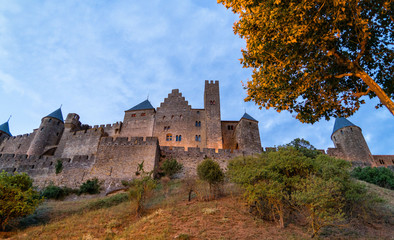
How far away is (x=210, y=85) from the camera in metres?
41.1

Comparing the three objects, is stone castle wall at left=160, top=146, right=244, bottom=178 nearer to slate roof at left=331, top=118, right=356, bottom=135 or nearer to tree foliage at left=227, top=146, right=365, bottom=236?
tree foliage at left=227, top=146, right=365, bottom=236

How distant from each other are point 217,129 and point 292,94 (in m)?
28.0

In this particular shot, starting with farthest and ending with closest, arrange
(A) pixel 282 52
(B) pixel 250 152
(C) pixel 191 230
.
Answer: (B) pixel 250 152 → (C) pixel 191 230 → (A) pixel 282 52

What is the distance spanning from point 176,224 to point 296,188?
23.3 ft

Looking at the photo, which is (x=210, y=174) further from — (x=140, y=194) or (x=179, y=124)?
(x=179, y=124)

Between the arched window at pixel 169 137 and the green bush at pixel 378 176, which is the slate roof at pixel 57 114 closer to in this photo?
the arched window at pixel 169 137

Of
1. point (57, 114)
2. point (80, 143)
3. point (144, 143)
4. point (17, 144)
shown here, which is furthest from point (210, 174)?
point (17, 144)

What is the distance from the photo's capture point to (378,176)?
26.9 m

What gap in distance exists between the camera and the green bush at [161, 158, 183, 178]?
23.8 metres

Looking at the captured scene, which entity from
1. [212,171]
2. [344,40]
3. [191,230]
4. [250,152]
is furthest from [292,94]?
[250,152]

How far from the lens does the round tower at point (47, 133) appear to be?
117 feet

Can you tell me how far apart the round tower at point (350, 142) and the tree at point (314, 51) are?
3179cm

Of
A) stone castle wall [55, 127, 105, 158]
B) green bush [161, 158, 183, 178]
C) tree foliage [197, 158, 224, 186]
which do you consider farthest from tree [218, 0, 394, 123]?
stone castle wall [55, 127, 105, 158]

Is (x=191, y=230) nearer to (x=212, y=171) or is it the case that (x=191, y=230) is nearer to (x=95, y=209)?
(x=212, y=171)
